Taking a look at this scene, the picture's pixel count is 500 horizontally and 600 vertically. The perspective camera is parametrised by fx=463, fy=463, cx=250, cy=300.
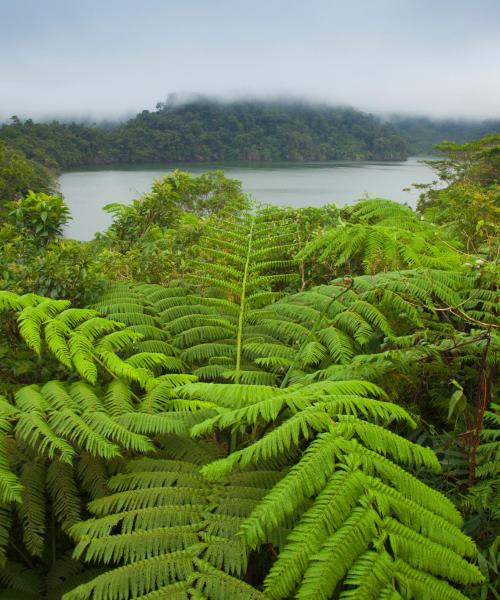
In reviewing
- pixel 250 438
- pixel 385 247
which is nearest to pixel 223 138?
pixel 385 247

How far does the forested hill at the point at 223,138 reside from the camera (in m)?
76.9

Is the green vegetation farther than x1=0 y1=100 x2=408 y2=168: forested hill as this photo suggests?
No

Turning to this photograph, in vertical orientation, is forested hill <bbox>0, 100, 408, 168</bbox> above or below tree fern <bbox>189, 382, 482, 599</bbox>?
above

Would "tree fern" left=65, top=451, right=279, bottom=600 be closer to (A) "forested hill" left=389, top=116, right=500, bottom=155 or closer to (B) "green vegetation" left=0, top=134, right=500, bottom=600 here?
(B) "green vegetation" left=0, top=134, right=500, bottom=600

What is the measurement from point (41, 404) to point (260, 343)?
944 mm

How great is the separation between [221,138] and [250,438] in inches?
3656

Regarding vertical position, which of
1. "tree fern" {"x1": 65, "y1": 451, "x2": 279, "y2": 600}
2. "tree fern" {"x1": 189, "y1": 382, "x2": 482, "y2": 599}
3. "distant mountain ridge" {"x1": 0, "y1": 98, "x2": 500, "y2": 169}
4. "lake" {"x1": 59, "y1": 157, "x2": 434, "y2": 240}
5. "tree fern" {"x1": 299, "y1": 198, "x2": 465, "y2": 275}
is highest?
"distant mountain ridge" {"x1": 0, "y1": 98, "x2": 500, "y2": 169}

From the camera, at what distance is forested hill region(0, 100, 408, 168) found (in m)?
76.9

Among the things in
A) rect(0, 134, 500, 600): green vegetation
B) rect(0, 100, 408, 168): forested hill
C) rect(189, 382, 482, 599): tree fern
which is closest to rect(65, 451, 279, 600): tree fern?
rect(0, 134, 500, 600): green vegetation

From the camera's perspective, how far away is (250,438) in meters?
1.62

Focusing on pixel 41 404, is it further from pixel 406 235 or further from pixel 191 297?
pixel 406 235

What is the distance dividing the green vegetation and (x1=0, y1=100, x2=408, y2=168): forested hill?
73278 millimetres

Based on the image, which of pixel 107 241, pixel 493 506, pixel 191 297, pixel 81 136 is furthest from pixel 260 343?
pixel 81 136

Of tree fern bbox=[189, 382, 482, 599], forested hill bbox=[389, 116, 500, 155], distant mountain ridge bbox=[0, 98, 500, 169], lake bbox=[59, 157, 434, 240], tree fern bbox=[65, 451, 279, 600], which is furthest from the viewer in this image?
forested hill bbox=[389, 116, 500, 155]
